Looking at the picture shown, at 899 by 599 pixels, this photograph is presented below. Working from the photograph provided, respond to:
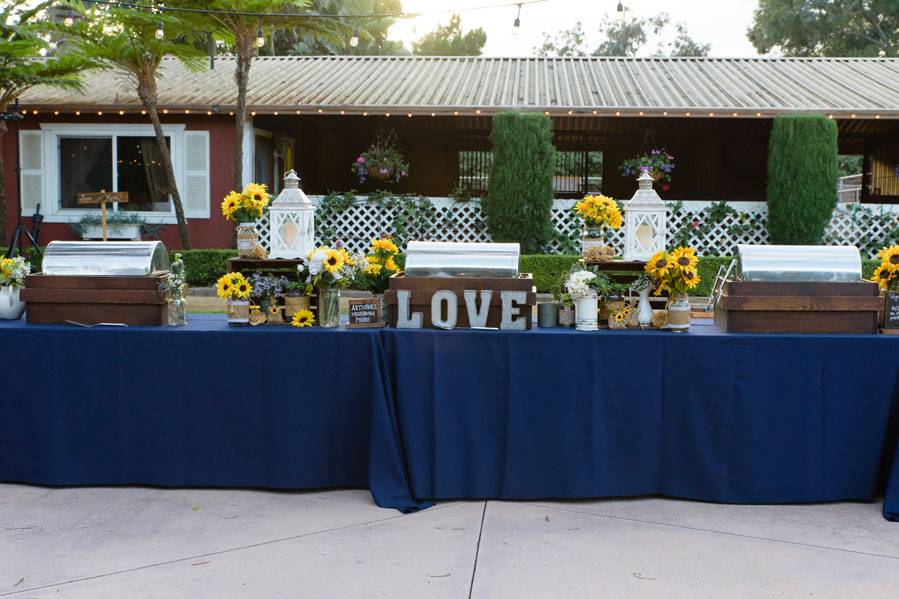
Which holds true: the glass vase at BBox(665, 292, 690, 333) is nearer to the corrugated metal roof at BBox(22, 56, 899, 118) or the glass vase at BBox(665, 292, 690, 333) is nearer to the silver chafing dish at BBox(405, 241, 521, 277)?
the silver chafing dish at BBox(405, 241, 521, 277)

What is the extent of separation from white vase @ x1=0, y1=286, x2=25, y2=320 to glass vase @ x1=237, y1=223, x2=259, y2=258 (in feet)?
4.12

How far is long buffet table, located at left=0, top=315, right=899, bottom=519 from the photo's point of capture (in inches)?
173

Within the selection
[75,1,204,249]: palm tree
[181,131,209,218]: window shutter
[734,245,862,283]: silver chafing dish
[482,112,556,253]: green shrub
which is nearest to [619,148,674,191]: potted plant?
[482,112,556,253]: green shrub

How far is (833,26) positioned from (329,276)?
3301cm

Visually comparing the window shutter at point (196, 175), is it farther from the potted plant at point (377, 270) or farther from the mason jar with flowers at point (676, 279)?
the mason jar with flowers at point (676, 279)

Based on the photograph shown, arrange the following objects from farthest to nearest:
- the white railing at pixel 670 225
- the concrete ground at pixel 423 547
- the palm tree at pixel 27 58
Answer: the white railing at pixel 670 225 < the palm tree at pixel 27 58 < the concrete ground at pixel 423 547

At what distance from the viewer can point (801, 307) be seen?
4473 mm

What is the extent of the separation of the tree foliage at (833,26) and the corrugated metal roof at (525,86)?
49.3 ft

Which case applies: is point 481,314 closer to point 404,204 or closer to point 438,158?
point 404,204

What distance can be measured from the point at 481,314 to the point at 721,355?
120cm

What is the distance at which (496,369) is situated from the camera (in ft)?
14.6

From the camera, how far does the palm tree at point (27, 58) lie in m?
13.4

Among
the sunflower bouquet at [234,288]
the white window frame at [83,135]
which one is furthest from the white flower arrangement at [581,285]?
the white window frame at [83,135]

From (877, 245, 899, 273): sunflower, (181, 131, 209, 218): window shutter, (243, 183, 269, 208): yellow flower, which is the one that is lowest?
(877, 245, 899, 273): sunflower
